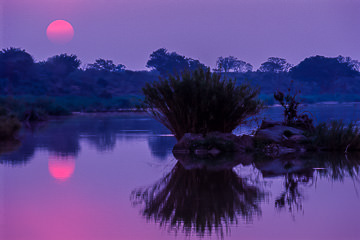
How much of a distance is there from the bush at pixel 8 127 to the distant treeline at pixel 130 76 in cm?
4777

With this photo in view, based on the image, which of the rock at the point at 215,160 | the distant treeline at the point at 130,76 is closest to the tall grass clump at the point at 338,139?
the rock at the point at 215,160

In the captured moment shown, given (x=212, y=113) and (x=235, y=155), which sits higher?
(x=212, y=113)

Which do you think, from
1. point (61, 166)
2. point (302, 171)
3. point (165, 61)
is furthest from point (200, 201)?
point (165, 61)

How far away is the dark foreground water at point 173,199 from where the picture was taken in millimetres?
6438

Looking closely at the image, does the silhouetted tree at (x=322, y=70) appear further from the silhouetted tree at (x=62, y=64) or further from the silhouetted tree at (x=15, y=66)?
the silhouetted tree at (x=15, y=66)

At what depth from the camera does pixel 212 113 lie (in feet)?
49.5

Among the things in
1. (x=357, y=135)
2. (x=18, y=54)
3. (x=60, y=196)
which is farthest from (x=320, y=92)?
(x=60, y=196)

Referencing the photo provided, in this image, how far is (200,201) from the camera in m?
8.01

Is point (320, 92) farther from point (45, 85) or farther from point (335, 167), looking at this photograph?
point (335, 167)

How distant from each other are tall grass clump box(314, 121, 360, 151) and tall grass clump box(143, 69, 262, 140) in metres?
1.98

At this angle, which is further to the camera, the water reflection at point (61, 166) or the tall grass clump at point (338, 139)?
the tall grass clump at point (338, 139)

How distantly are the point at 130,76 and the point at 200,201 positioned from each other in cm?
10604

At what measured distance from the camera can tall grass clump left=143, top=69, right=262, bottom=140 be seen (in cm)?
1502

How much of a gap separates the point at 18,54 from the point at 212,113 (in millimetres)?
88323
